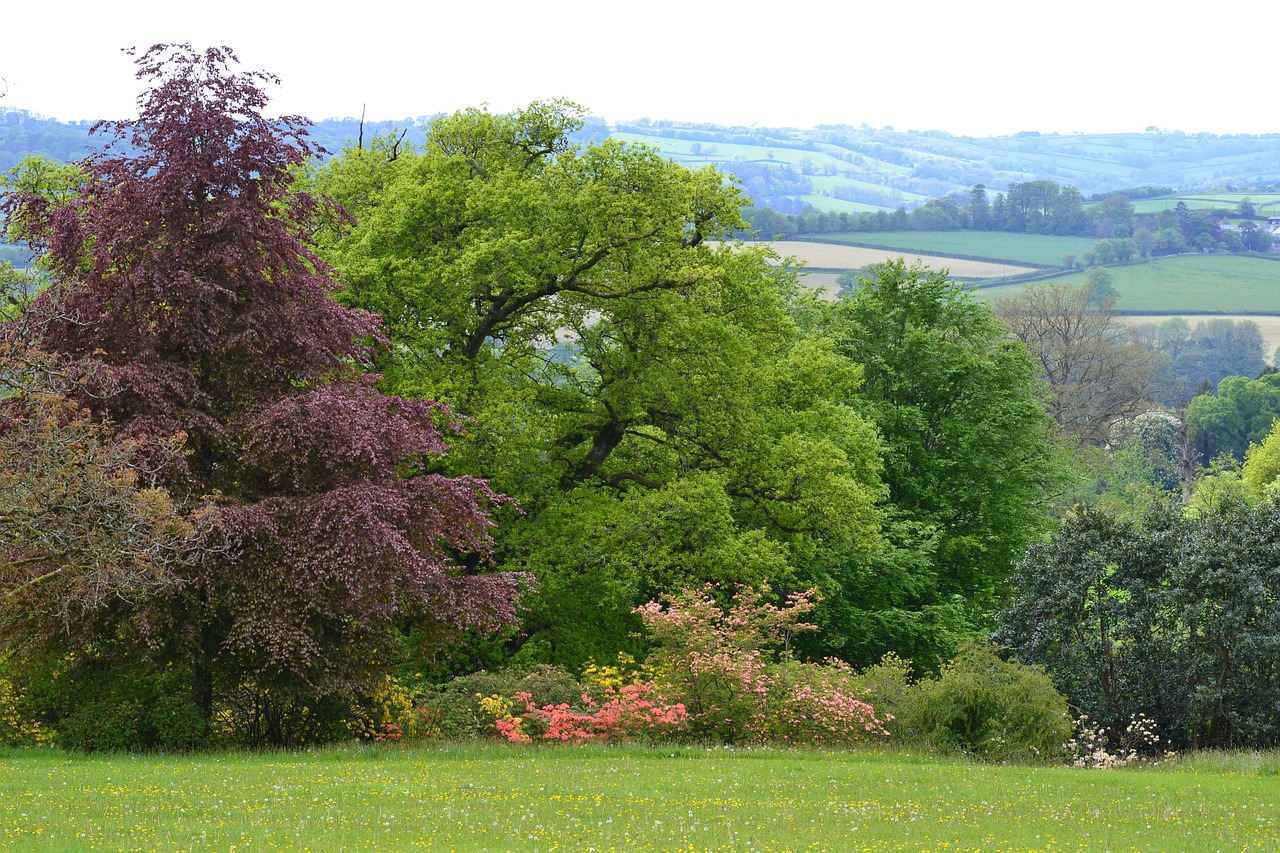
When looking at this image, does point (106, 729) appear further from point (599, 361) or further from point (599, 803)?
point (599, 361)

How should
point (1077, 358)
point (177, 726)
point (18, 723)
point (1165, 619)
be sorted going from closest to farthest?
point (177, 726) → point (18, 723) → point (1165, 619) → point (1077, 358)

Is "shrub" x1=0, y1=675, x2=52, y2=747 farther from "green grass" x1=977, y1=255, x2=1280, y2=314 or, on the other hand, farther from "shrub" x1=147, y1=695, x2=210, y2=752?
"green grass" x1=977, y1=255, x2=1280, y2=314

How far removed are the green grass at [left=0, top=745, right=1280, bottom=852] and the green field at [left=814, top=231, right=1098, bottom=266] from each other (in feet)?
506

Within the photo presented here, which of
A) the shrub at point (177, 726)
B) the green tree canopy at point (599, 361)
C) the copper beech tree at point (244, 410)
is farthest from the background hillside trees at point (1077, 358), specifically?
the shrub at point (177, 726)

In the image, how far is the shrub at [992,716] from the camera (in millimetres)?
21891

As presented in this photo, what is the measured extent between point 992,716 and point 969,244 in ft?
561

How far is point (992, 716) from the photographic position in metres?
22.2

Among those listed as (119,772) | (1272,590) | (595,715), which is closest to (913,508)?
(1272,590)

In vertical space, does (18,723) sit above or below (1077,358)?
below

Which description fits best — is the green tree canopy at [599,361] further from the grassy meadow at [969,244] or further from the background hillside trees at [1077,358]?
the grassy meadow at [969,244]

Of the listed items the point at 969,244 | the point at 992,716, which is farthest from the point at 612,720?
the point at 969,244

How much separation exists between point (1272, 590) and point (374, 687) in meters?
17.3

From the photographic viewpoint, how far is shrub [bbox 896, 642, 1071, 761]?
21891mm

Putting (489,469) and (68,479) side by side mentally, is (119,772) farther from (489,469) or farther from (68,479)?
(489,469)
